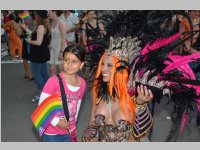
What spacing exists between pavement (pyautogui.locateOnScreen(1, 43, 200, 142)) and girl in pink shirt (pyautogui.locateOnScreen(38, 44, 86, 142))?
26.1 inches

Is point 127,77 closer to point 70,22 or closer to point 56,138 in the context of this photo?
point 56,138

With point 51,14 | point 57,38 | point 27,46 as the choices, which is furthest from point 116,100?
point 27,46

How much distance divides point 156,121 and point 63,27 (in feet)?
7.13

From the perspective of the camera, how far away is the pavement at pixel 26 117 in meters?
4.41

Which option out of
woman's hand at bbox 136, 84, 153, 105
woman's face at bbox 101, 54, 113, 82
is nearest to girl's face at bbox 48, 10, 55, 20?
woman's face at bbox 101, 54, 113, 82

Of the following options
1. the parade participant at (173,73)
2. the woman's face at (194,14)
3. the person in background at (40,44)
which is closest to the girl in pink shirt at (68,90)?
the parade participant at (173,73)

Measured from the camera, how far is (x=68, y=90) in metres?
2.81

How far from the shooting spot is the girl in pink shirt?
2.77 meters

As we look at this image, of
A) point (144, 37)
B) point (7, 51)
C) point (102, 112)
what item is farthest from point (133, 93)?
point (7, 51)

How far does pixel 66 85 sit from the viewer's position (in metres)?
2.80

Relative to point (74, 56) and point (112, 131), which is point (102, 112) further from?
point (74, 56)

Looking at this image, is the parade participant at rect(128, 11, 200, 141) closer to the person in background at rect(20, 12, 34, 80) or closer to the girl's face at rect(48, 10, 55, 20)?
the girl's face at rect(48, 10, 55, 20)

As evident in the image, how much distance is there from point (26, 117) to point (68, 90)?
2543 mm

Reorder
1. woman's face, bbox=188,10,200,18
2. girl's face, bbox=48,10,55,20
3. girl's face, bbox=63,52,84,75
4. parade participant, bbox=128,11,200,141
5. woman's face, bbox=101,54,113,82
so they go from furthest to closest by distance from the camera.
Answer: girl's face, bbox=48,10,55,20
woman's face, bbox=188,10,200,18
girl's face, bbox=63,52,84,75
woman's face, bbox=101,54,113,82
parade participant, bbox=128,11,200,141
